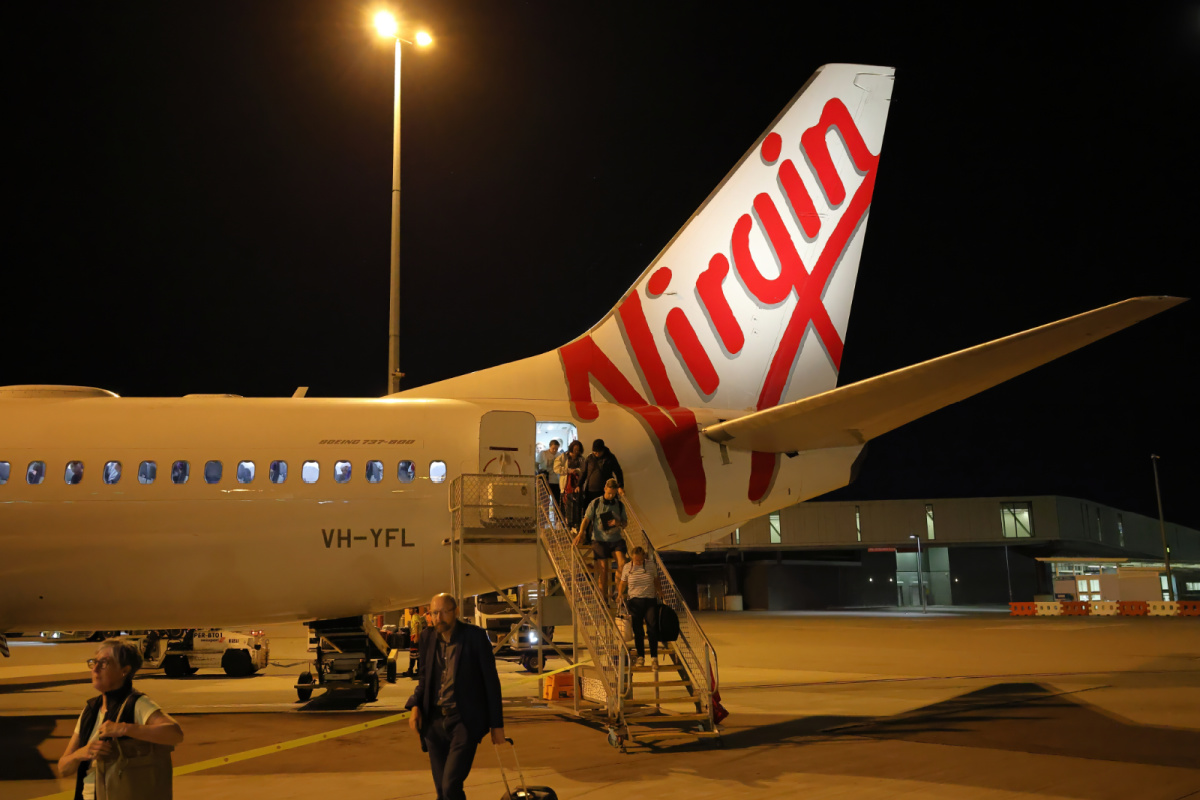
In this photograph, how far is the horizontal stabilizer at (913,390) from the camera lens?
30.7 feet

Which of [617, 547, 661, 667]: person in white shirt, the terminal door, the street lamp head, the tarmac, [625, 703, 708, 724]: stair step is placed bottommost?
the tarmac

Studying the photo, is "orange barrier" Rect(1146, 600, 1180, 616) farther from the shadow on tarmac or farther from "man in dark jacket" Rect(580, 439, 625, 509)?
"man in dark jacket" Rect(580, 439, 625, 509)

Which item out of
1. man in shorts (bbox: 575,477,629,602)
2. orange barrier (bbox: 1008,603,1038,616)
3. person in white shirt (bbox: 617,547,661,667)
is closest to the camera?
person in white shirt (bbox: 617,547,661,667)

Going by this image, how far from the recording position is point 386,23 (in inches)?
734

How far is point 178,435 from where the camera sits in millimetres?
13695

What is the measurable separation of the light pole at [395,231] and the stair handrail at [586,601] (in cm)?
682

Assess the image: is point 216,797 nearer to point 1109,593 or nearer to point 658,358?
point 658,358

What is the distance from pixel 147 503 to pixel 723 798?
9.67 metres

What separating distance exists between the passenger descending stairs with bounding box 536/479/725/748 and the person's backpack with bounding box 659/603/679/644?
0.22 metres

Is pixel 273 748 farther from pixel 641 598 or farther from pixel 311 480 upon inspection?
pixel 641 598

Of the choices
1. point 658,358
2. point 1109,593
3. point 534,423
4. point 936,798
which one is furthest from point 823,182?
point 1109,593

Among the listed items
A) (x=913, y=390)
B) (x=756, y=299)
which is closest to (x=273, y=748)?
(x=913, y=390)

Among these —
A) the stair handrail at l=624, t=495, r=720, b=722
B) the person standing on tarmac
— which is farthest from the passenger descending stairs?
the person standing on tarmac

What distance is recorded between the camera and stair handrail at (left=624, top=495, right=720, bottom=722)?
10.6 meters
